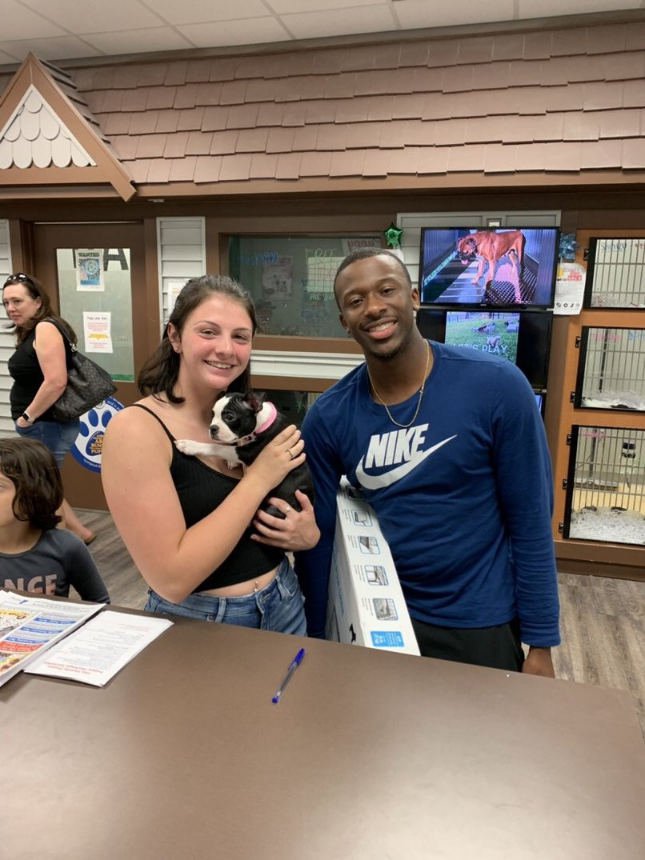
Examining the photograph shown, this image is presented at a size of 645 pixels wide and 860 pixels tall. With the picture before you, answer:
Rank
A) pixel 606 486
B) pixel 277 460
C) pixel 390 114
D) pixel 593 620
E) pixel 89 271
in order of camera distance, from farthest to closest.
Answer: pixel 89 271 < pixel 606 486 < pixel 390 114 < pixel 593 620 < pixel 277 460

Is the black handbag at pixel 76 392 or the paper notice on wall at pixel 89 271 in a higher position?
the paper notice on wall at pixel 89 271

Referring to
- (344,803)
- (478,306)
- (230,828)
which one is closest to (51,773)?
(230,828)

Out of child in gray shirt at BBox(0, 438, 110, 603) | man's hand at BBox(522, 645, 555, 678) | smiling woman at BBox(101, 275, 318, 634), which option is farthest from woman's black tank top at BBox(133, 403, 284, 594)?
child in gray shirt at BBox(0, 438, 110, 603)

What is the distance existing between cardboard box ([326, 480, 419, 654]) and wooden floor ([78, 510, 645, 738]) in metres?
1.56

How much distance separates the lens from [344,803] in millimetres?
662

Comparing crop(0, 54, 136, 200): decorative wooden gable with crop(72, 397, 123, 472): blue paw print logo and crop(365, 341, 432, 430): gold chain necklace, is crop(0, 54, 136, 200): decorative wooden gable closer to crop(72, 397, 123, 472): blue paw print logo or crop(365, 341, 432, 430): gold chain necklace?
crop(72, 397, 123, 472): blue paw print logo

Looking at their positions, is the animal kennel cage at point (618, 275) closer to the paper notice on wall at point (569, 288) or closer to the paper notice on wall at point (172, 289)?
the paper notice on wall at point (569, 288)

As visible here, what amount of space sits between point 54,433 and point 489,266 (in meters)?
2.68

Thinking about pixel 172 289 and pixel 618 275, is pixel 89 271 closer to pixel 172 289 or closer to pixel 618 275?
pixel 172 289

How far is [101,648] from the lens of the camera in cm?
94

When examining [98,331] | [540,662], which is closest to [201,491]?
[540,662]

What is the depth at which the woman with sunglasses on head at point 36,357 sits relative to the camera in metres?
3.14

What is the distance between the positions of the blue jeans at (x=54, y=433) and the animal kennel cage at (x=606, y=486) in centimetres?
299

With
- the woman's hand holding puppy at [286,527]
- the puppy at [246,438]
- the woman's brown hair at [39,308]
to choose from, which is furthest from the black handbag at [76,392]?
the woman's hand holding puppy at [286,527]
